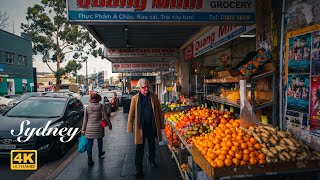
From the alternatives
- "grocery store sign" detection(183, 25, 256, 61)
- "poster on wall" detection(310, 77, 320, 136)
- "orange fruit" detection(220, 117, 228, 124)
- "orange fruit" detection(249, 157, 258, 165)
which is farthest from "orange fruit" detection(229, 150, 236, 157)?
"grocery store sign" detection(183, 25, 256, 61)

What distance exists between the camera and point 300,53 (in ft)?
12.3

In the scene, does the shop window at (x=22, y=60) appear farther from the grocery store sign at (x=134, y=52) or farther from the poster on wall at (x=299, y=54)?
the poster on wall at (x=299, y=54)

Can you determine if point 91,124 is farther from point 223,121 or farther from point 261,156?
point 261,156

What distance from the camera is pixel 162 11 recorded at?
468 centimetres

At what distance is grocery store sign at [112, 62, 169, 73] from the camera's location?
728 inches

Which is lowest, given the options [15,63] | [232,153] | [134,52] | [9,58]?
[232,153]

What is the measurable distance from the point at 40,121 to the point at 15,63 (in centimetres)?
3335

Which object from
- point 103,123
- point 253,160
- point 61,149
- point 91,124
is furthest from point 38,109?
point 253,160

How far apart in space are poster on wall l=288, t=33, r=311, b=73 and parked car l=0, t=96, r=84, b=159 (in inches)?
224

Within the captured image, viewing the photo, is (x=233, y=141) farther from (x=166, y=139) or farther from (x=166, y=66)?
(x=166, y=66)

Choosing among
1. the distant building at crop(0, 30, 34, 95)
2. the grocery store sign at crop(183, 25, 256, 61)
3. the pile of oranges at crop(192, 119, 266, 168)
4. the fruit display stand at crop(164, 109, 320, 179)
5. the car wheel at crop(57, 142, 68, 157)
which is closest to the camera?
the fruit display stand at crop(164, 109, 320, 179)

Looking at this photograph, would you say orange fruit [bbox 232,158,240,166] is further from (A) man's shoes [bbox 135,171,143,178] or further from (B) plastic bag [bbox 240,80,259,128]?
(A) man's shoes [bbox 135,171,143,178]

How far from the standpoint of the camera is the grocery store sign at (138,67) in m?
18.5
